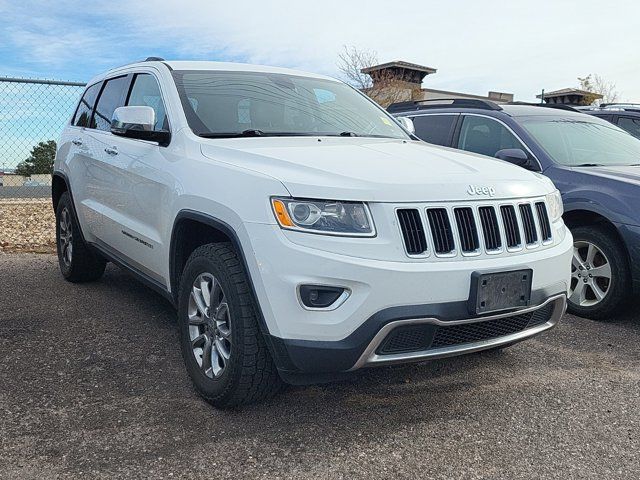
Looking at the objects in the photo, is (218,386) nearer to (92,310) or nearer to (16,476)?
(16,476)

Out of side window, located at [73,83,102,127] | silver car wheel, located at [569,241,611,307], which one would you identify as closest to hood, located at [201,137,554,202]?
silver car wheel, located at [569,241,611,307]

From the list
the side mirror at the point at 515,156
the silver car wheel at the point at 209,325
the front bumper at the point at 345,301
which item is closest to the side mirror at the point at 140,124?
the silver car wheel at the point at 209,325

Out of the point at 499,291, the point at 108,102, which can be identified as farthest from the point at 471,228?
the point at 108,102

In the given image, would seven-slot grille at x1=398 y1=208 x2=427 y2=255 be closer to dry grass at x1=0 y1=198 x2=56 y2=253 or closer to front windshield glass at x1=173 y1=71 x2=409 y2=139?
front windshield glass at x1=173 y1=71 x2=409 y2=139

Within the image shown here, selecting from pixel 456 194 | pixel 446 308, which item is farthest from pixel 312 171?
pixel 446 308

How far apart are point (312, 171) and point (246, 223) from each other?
37 cm

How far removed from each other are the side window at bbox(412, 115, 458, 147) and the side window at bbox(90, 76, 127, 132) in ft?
9.67

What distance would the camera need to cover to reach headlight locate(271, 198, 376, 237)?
8.80 ft

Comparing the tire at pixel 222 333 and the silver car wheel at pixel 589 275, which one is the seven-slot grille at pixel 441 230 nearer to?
the tire at pixel 222 333

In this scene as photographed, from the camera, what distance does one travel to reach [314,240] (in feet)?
8.63

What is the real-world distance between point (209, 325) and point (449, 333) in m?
1.16

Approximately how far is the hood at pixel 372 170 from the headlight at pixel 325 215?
0.13 feet

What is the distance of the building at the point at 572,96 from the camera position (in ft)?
108

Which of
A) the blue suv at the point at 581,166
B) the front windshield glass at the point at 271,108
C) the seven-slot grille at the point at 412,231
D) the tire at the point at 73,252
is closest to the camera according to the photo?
the seven-slot grille at the point at 412,231
